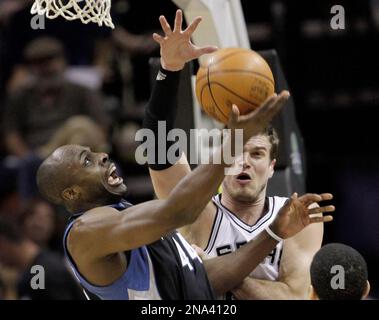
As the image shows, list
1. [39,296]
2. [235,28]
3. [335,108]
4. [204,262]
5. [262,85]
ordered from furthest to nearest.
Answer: [335,108], [39,296], [235,28], [204,262], [262,85]

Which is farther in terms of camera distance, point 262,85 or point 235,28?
point 235,28

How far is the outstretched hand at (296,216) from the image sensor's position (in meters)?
4.12

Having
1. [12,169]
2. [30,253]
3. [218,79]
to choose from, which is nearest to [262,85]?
[218,79]

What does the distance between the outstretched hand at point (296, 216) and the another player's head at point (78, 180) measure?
0.69 metres

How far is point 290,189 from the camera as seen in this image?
17.0 ft

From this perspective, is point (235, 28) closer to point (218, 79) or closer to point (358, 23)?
point (218, 79)

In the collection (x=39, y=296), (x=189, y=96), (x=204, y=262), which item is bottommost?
(x=39, y=296)

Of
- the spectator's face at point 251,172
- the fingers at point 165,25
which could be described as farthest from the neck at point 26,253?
the fingers at point 165,25

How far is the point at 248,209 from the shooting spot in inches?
188

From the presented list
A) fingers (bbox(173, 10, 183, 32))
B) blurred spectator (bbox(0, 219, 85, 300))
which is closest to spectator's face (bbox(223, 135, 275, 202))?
fingers (bbox(173, 10, 183, 32))

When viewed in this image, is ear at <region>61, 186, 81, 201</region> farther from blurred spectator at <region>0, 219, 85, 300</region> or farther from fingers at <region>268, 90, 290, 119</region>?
blurred spectator at <region>0, 219, 85, 300</region>

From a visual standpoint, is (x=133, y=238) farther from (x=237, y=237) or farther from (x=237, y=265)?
(x=237, y=237)

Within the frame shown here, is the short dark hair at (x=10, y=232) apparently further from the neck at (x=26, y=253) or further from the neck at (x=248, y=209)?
the neck at (x=248, y=209)
